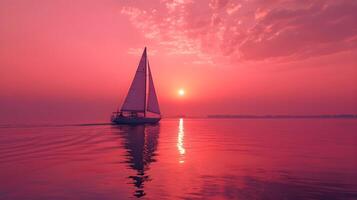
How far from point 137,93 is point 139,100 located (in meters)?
2.21

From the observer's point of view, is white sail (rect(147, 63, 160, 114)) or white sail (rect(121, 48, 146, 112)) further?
white sail (rect(147, 63, 160, 114))

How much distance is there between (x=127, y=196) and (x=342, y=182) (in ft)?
42.2

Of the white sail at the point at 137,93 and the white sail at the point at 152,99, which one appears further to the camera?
the white sail at the point at 152,99

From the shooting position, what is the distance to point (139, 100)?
8556 centimetres

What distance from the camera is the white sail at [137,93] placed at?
84.6 metres

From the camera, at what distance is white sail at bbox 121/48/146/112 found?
84.6 meters

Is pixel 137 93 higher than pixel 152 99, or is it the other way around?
pixel 137 93

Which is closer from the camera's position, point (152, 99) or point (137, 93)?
point (137, 93)

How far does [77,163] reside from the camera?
75.0 feet

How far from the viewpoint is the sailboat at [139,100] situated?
279 ft

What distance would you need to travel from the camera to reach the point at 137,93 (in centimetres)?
8512

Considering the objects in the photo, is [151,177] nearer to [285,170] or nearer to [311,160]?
[285,170]

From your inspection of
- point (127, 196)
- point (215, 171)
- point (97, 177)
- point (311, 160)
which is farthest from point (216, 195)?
point (311, 160)

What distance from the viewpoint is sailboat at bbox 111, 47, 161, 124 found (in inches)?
3344
